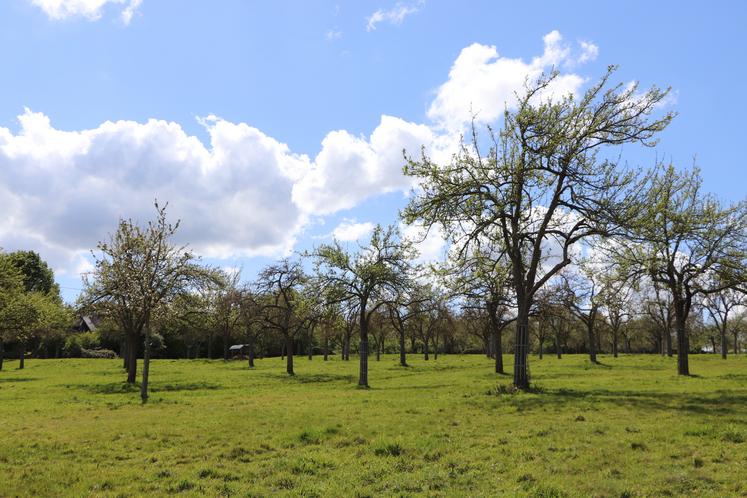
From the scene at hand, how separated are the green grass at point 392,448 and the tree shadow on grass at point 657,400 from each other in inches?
3.1

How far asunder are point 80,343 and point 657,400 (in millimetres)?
73691

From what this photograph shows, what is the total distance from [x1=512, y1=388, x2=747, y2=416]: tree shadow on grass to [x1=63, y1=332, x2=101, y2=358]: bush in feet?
226

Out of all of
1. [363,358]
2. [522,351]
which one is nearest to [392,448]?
[522,351]

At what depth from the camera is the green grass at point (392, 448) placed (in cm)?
812

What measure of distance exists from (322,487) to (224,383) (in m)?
24.5

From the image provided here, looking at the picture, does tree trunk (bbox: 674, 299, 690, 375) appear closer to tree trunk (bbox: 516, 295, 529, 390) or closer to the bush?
tree trunk (bbox: 516, 295, 529, 390)

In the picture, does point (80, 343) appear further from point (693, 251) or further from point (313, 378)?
point (693, 251)

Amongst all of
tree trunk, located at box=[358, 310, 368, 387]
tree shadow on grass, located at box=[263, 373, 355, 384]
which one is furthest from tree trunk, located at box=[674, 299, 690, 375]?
tree shadow on grass, located at box=[263, 373, 355, 384]

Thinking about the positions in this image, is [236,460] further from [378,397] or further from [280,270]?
[280,270]

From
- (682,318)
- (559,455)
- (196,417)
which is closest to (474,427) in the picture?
(559,455)

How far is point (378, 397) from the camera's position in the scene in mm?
21156

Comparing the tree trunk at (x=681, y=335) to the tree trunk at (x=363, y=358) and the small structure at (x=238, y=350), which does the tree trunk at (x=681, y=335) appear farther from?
the small structure at (x=238, y=350)

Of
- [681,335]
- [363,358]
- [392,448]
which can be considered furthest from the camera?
[681,335]

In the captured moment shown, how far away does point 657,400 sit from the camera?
17.5 metres
